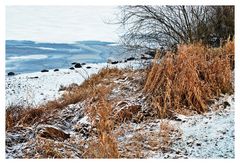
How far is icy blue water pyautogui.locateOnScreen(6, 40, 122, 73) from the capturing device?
4066 mm

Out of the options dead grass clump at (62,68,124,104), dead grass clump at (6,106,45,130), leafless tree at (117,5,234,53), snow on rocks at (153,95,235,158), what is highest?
leafless tree at (117,5,234,53)

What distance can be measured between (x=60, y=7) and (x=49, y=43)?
0.29 metres

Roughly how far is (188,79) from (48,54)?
3.44 feet

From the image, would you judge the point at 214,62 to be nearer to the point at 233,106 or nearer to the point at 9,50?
the point at 233,106

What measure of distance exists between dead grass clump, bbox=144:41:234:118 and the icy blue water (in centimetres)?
45

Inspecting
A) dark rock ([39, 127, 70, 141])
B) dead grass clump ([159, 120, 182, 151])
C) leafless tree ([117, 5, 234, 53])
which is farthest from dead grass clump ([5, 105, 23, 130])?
dead grass clump ([159, 120, 182, 151])

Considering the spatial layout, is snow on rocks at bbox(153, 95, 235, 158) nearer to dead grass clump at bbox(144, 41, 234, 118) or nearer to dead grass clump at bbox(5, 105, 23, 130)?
dead grass clump at bbox(144, 41, 234, 118)

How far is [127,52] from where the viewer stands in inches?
178

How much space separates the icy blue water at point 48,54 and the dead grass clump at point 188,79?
17.8 inches

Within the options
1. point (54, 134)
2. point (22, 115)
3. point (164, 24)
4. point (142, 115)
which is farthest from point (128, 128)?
point (164, 24)

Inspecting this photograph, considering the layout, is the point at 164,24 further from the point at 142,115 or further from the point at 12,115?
the point at 12,115

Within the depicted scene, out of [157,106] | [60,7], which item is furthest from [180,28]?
[60,7]

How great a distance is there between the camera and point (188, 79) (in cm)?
438

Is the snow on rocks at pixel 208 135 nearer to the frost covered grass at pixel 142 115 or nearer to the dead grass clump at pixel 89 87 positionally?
the frost covered grass at pixel 142 115
